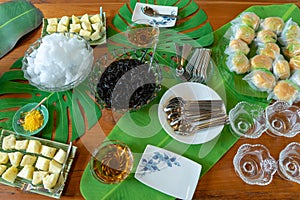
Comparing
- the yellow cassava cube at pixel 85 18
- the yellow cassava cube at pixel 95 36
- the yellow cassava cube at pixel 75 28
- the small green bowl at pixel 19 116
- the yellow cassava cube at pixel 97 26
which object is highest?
the yellow cassava cube at pixel 85 18

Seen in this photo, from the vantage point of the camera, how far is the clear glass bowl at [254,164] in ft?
2.73

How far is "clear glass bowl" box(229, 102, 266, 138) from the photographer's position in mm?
893

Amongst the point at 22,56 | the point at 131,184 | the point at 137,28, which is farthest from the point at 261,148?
the point at 22,56

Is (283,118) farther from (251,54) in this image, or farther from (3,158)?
(3,158)

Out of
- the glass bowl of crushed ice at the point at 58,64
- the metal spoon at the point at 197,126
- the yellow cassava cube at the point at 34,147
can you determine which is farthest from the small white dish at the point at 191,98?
the yellow cassava cube at the point at 34,147

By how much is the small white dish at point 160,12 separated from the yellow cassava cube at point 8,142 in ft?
2.08

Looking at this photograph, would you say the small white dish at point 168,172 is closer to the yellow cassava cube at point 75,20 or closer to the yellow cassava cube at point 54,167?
the yellow cassava cube at point 54,167

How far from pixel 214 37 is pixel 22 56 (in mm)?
750

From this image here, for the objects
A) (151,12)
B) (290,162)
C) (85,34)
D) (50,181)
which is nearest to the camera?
(50,181)

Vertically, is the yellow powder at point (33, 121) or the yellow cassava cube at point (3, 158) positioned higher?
the yellow powder at point (33, 121)

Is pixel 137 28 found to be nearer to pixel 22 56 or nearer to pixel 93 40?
Result: pixel 93 40

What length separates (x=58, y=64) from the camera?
897 millimetres

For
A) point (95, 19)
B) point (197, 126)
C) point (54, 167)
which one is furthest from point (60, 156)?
point (95, 19)

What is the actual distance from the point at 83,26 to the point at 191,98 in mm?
496
